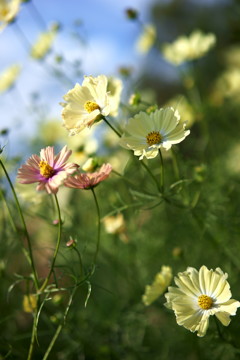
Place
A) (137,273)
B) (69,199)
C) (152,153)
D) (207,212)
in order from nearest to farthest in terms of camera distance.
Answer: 1. (152,153)
2. (207,212)
3. (137,273)
4. (69,199)

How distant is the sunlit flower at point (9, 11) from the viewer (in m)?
1.30

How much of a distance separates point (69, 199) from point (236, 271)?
2.62 ft

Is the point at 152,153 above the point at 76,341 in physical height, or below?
above

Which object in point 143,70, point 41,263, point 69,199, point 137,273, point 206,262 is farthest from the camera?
point 143,70

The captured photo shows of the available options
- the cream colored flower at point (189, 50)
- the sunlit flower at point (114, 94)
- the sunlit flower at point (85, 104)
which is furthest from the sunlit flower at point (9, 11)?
the sunlit flower at point (85, 104)

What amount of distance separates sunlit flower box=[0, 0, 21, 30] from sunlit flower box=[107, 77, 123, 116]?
40 centimetres

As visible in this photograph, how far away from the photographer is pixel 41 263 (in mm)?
2135

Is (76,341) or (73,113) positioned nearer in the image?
(73,113)

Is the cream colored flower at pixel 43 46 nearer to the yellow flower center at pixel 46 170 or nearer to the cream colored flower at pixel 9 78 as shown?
the cream colored flower at pixel 9 78

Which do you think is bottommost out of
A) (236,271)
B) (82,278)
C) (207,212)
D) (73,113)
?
(236,271)

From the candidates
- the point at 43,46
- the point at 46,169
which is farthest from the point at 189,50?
the point at 46,169

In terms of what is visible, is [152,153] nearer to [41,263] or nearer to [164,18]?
[41,263]

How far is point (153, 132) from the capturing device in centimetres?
74

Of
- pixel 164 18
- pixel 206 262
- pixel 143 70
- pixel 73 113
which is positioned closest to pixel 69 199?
pixel 206 262
